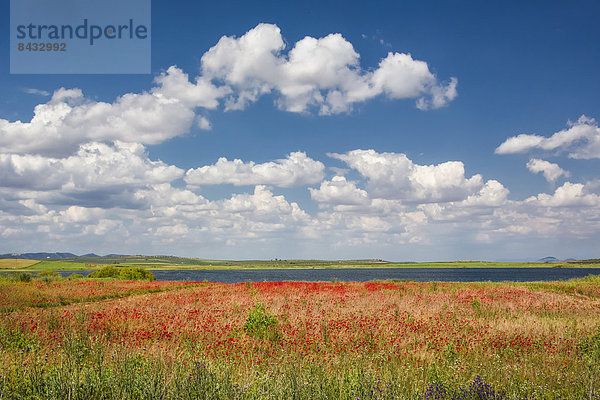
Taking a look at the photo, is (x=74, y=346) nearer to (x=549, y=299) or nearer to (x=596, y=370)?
(x=596, y=370)

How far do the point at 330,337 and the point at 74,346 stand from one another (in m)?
6.65

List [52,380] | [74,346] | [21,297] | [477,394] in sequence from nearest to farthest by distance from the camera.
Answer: [52,380]
[477,394]
[74,346]
[21,297]

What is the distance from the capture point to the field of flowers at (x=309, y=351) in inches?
220

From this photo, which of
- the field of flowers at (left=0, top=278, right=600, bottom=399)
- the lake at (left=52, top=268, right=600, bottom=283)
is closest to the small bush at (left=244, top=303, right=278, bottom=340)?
the field of flowers at (left=0, top=278, right=600, bottom=399)

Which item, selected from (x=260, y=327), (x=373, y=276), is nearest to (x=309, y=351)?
(x=260, y=327)

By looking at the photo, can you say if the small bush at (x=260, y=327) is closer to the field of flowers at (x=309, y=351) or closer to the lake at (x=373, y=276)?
the field of flowers at (x=309, y=351)

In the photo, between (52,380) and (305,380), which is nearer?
(52,380)

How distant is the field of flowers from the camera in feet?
Result: 18.4

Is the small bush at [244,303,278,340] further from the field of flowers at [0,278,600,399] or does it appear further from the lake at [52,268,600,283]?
the lake at [52,268,600,283]

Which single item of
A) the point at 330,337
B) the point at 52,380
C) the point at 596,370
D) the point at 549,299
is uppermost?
the point at 52,380

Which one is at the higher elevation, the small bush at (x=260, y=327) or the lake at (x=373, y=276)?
the small bush at (x=260, y=327)

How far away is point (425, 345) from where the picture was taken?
31.6 ft

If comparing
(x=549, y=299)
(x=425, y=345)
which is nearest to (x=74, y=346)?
(x=425, y=345)

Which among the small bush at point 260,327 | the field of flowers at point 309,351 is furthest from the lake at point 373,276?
the small bush at point 260,327
